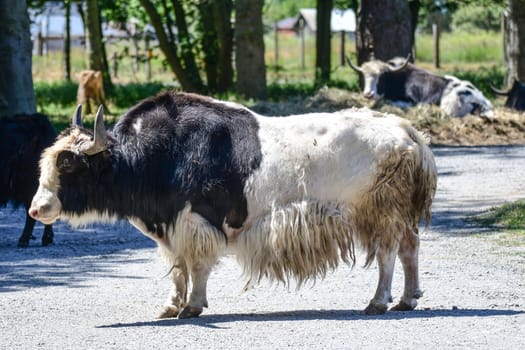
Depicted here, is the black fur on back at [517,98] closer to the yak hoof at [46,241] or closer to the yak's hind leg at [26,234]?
the yak hoof at [46,241]

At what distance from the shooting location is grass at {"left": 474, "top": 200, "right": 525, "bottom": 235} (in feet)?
45.4

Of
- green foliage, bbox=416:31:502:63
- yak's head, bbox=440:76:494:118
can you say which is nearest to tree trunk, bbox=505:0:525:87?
yak's head, bbox=440:76:494:118

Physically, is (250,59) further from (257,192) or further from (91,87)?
(257,192)

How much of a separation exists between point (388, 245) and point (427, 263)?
2.58 metres

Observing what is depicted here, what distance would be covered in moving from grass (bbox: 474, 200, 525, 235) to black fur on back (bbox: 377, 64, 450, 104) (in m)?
11.3

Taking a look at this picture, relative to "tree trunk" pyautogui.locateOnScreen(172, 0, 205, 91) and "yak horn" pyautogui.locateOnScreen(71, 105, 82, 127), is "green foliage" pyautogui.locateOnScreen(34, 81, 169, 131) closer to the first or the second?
"tree trunk" pyautogui.locateOnScreen(172, 0, 205, 91)

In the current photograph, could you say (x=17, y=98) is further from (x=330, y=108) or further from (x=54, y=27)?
(x=54, y=27)

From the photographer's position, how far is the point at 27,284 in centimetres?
1099

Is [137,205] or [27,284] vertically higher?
[137,205]

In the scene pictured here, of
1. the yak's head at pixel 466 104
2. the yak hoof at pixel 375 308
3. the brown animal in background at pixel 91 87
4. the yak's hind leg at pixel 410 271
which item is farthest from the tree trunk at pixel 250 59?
the yak hoof at pixel 375 308

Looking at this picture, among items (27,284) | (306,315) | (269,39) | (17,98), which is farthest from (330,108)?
(269,39)

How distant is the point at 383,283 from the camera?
9.22 meters

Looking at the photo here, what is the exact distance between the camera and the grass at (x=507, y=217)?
13.8 meters

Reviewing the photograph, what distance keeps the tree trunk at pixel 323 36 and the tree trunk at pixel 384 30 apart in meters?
7.63
